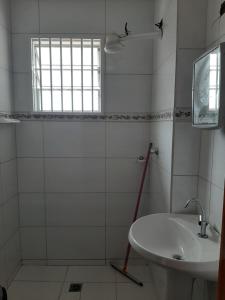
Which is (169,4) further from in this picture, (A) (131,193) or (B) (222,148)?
(A) (131,193)

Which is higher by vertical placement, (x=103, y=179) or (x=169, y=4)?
(x=169, y=4)

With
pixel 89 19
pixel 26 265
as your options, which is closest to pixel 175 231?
pixel 26 265

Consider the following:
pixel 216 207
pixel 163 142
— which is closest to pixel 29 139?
pixel 163 142

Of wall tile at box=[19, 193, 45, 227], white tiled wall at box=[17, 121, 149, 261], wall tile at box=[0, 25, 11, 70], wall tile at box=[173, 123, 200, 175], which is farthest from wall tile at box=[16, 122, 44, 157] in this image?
wall tile at box=[173, 123, 200, 175]

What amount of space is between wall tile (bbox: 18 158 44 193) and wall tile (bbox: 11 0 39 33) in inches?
43.9

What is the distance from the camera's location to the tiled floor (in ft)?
6.12

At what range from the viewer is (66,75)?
6.90ft

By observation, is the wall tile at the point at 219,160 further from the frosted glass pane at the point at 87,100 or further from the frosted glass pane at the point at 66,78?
the frosted glass pane at the point at 66,78

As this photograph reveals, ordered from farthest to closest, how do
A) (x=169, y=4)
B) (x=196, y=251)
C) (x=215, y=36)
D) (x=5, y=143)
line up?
1. (x=5, y=143)
2. (x=169, y=4)
3. (x=215, y=36)
4. (x=196, y=251)

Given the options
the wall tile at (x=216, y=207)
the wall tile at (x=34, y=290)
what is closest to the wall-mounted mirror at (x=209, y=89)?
the wall tile at (x=216, y=207)

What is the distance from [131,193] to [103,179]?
0.29 m

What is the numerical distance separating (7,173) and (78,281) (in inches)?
43.3

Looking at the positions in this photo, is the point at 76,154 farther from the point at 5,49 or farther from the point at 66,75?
the point at 5,49

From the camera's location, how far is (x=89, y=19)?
2.00m
